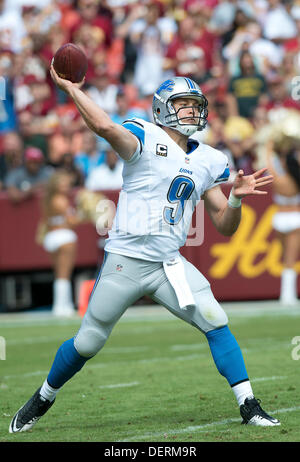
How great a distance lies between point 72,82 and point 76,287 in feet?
24.0

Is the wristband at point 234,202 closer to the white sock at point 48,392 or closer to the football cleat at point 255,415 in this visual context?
the football cleat at point 255,415

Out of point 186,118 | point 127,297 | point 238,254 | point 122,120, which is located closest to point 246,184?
point 186,118

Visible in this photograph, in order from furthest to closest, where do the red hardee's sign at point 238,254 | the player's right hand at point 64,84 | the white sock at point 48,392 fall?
1. the red hardee's sign at point 238,254
2. the white sock at point 48,392
3. the player's right hand at point 64,84

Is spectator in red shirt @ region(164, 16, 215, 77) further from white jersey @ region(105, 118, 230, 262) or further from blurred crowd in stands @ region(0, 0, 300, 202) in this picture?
white jersey @ region(105, 118, 230, 262)

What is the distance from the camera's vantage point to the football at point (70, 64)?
461cm

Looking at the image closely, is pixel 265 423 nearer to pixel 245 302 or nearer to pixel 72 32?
pixel 245 302

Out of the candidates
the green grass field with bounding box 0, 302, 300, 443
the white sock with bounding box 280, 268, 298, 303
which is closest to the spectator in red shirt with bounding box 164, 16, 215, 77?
the white sock with bounding box 280, 268, 298, 303

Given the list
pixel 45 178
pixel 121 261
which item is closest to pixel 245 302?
pixel 45 178

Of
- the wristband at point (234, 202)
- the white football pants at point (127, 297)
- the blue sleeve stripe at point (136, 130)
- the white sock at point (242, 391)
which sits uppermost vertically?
the blue sleeve stripe at point (136, 130)

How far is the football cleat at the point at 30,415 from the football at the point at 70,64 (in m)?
1.66

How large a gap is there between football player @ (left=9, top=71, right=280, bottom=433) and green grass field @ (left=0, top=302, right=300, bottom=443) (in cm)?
27

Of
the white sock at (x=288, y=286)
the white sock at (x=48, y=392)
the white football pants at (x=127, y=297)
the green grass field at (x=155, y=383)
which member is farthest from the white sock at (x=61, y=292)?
the white football pants at (x=127, y=297)

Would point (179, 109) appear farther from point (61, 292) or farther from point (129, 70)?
point (129, 70)

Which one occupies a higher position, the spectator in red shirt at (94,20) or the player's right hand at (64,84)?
the spectator in red shirt at (94,20)
